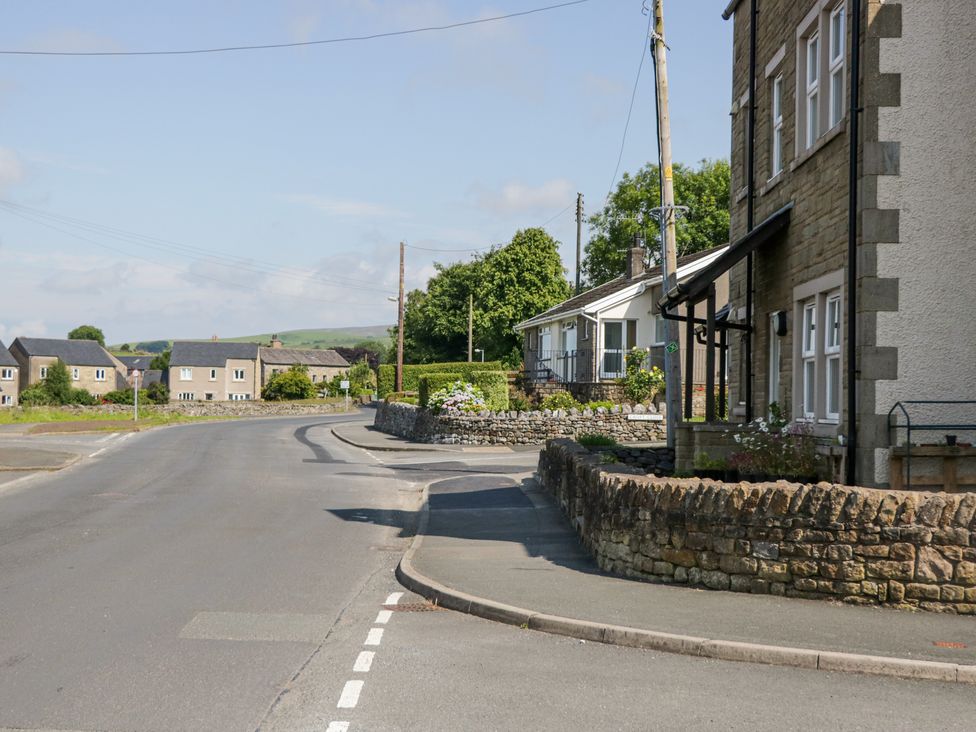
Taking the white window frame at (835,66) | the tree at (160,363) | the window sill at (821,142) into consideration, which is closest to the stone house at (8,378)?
the tree at (160,363)

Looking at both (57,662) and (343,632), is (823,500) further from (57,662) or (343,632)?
(57,662)

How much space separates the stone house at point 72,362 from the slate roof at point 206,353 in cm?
886

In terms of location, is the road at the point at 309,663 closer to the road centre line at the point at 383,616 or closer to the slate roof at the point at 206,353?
the road centre line at the point at 383,616

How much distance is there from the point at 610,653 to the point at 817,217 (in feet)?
22.7

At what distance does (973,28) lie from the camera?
10906mm

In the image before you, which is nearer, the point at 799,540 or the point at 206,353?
the point at 799,540

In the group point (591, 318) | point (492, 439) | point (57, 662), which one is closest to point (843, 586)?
point (57, 662)

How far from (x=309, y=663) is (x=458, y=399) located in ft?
98.2

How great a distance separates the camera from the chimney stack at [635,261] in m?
49.3

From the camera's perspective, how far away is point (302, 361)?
14150 centimetres

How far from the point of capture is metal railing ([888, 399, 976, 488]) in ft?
34.9

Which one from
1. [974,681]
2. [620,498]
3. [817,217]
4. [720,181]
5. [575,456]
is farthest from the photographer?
[720,181]

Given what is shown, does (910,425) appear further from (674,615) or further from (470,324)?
(470,324)

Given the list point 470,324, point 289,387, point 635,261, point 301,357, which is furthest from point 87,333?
point 635,261
